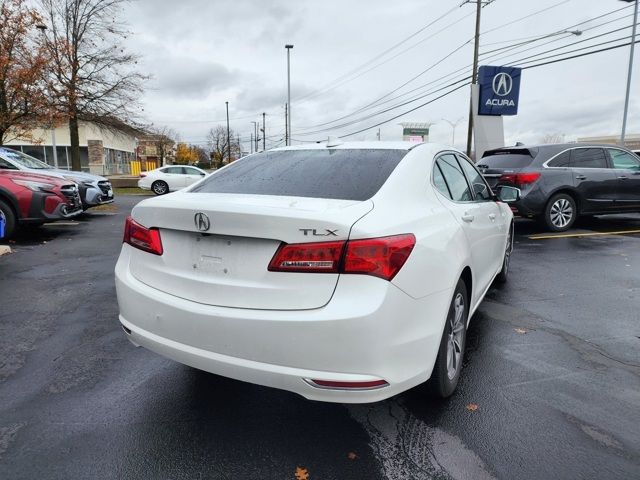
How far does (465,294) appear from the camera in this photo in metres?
3.02

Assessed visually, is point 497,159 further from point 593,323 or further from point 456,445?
point 456,445

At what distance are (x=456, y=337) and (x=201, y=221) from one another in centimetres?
175

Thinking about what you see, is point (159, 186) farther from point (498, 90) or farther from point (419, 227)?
point (419, 227)

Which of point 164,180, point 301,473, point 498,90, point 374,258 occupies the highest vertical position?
point 498,90

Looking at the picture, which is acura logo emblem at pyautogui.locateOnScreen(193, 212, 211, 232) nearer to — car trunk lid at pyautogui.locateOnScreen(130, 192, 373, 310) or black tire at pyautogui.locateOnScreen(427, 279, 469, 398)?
car trunk lid at pyautogui.locateOnScreen(130, 192, 373, 310)

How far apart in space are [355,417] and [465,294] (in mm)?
1074

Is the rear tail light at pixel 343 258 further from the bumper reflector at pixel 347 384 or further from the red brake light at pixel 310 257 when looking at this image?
the bumper reflector at pixel 347 384

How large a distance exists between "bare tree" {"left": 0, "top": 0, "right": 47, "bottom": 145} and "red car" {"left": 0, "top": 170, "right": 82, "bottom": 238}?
8.16 meters

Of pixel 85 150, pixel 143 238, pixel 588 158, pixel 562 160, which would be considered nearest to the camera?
pixel 143 238

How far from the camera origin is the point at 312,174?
287cm

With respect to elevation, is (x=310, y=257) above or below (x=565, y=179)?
below

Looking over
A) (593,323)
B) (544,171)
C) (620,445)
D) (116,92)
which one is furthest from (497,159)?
(116,92)

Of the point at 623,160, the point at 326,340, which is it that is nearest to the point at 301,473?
the point at 326,340

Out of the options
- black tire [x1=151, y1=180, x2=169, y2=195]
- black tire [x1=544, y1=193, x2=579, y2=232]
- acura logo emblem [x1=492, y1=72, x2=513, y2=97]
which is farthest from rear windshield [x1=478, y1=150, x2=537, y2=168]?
black tire [x1=151, y1=180, x2=169, y2=195]
